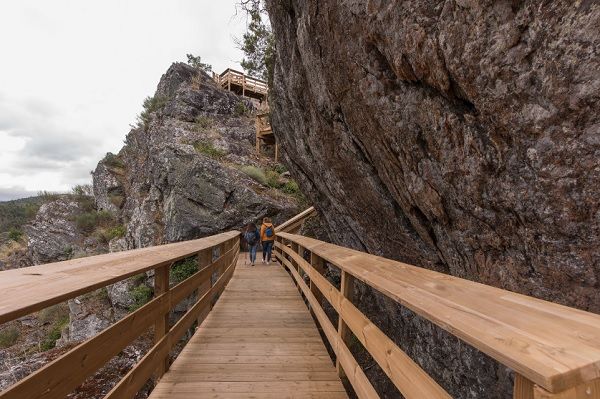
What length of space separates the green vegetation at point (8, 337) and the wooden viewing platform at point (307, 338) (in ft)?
56.3

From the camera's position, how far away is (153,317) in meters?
2.81

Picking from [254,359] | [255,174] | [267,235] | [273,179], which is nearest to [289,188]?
[273,179]

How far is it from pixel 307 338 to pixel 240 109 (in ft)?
74.6

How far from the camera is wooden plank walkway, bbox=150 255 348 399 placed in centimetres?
300

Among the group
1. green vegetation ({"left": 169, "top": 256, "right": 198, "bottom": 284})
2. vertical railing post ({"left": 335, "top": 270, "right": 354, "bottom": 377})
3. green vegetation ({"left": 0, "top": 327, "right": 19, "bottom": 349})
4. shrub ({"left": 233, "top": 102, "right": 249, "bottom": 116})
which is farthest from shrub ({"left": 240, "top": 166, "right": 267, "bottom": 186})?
vertical railing post ({"left": 335, "top": 270, "right": 354, "bottom": 377})

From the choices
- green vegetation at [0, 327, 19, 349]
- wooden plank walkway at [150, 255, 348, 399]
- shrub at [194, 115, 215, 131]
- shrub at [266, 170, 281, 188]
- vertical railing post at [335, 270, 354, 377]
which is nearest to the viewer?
vertical railing post at [335, 270, 354, 377]

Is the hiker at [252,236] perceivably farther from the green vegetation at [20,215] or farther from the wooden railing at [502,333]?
the green vegetation at [20,215]

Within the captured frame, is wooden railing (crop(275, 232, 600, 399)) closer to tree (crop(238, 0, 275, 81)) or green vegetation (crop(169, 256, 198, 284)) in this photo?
tree (crop(238, 0, 275, 81))

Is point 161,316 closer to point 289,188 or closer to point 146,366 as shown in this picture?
point 146,366

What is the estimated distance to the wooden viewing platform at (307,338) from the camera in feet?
2.95

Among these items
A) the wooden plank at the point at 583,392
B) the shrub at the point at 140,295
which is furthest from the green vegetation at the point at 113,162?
the wooden plank at the point at 583,392

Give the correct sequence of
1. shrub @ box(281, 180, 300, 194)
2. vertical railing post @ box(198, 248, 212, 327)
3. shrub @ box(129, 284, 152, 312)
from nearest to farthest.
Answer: vertical railing post @ box(198, 248, 212, 327) < shrub @ box(129, 284, 152, 312) < shrub @ box(281, 180, 300, 194)

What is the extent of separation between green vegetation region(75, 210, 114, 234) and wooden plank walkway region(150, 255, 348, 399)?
21.7 meters

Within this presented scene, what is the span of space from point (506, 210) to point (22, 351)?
19.9m
